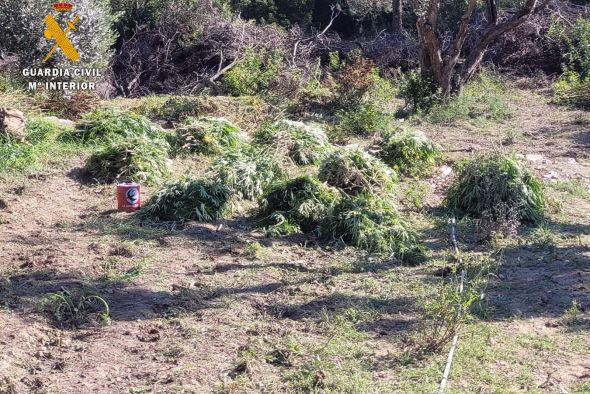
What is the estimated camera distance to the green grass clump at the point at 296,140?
9617 millimetres

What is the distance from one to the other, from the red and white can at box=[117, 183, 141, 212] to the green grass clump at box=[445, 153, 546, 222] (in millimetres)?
3302

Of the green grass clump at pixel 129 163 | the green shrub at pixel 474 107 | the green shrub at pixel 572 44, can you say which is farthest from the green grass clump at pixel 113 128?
the green shrub at pixel 572 44

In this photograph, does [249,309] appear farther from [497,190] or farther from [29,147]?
[29,147]

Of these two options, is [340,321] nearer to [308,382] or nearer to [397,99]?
[308,382]

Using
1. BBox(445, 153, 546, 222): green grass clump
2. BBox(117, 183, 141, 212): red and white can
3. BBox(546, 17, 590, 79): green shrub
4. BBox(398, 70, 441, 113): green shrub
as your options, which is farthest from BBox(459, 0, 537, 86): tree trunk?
BBox(117, 183, 141, 212): red and white can

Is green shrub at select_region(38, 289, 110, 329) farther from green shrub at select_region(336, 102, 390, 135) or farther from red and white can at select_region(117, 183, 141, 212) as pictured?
green shrub at select_region(336, 102, 390, 135)

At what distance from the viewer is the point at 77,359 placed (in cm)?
478

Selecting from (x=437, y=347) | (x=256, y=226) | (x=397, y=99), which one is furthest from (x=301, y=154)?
(x=397, y=99)

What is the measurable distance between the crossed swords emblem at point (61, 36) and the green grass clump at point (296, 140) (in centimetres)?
426

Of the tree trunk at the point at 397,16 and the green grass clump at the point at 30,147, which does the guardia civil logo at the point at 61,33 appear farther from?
the tree trunk at the point at 397,16

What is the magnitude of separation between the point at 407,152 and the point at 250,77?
510cm

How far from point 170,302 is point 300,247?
5.80 feet

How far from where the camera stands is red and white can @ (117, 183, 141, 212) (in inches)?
302

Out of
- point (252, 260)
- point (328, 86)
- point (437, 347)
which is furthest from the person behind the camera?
point (328, 86)
